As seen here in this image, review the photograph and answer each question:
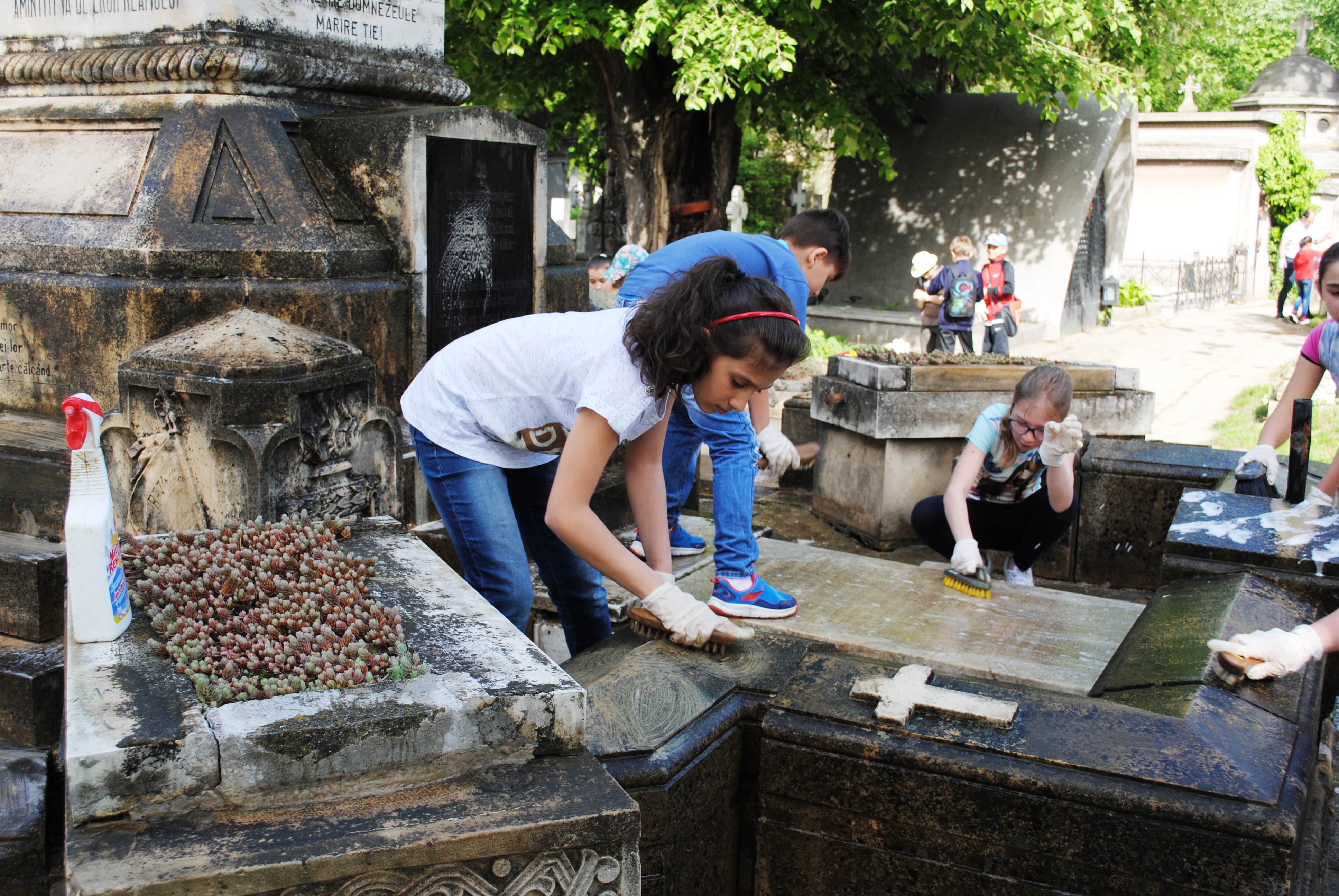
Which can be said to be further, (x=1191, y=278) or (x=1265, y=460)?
(x=1191, y=278)

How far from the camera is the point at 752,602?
10.8ft

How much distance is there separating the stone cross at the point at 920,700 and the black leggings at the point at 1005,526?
2201mm

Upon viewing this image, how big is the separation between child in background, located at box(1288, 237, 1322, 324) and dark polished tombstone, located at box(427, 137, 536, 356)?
15.0 meters

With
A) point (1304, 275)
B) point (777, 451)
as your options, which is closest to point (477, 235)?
point (777, 451)

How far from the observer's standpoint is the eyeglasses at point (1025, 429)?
400 cm

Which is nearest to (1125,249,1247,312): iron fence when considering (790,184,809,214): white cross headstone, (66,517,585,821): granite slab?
(790,184,809,214): white cross headstone

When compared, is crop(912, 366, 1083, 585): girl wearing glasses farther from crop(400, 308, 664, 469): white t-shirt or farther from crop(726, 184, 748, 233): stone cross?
crop(726, 184, 748, 233): stone cross

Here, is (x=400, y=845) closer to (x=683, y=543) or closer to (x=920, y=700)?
(x=920, y=700)

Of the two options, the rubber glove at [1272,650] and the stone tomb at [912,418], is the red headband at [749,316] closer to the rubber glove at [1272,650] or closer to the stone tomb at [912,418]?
the rubber glove at [1272,650]

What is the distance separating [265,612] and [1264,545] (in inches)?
101

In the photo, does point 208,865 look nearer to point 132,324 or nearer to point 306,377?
point 306,377

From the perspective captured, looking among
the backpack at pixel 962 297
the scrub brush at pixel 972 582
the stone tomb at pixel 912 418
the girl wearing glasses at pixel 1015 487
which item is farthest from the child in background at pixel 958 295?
the scrub brush at pixel 972 582

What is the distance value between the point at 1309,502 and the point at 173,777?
127 inches

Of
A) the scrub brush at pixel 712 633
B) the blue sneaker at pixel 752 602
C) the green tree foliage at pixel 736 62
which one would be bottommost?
the blue sneaker at pixel 752 602
